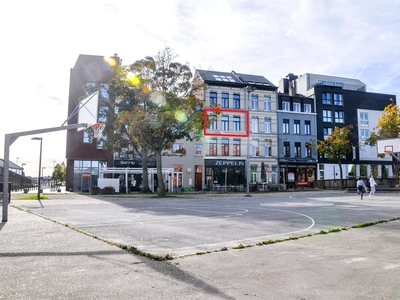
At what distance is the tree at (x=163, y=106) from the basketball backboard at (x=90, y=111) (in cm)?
1291

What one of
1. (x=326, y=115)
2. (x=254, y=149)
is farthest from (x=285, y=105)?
(x=254, y=149)

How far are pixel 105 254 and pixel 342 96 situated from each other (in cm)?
6033

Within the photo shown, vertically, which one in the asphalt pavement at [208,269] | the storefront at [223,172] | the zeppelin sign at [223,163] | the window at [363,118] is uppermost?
the window at [363,118]

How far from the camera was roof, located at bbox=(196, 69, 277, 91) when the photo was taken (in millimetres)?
51250

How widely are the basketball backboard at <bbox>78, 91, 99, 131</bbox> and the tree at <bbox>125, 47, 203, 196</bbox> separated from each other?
508 inches

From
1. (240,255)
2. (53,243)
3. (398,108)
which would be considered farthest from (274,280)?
(398,108)

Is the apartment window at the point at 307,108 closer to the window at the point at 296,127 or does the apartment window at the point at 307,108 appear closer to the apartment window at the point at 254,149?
the window at the point at 296,127

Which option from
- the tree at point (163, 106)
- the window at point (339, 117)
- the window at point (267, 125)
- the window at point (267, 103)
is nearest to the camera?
the tree at point (163, 106)

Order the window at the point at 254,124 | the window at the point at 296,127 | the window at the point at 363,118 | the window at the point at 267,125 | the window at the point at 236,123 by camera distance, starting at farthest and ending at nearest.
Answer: the window at the point at 363,118
the window at the point at 296,127
the window at the point at 267,125
the window at the point at 254,124
the window at the point at 236,123

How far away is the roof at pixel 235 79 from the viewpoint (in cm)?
5125

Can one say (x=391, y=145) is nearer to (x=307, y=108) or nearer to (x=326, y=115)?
(x=307, y=108)

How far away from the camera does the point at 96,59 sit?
52469 millimetres

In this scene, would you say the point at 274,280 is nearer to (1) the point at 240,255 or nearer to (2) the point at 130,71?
(1) the point at 240,255

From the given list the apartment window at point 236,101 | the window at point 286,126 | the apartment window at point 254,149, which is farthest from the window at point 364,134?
the apartment window at point 236,101
